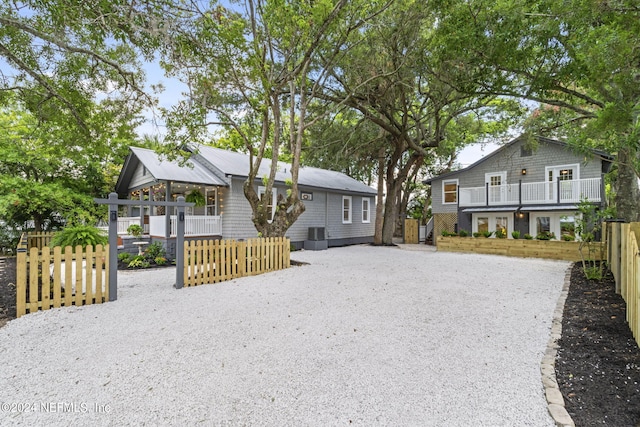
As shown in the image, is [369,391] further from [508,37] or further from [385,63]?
[385,63]

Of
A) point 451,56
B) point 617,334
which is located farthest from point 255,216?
point 617,334

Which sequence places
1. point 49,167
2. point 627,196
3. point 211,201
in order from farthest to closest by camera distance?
point 211,201
point 49,167
point 627,196

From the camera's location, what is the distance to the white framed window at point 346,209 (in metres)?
17.8

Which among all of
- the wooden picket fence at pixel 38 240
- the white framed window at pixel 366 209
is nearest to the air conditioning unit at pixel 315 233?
the white framed window at pixel 366 209

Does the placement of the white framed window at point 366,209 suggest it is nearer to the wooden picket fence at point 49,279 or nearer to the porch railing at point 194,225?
the porch railing at point 194,225

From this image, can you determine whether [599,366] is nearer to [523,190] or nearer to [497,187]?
[523,190]

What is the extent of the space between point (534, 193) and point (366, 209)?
889 cm

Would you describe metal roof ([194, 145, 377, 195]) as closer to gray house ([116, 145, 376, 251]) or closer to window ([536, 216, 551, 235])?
gray house ([116, 145, 376, 251])

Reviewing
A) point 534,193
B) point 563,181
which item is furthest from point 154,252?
point 563,181

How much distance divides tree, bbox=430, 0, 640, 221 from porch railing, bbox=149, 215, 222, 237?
10.1m

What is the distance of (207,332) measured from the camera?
13.2 ft

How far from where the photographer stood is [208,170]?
13.2m

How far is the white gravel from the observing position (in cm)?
242

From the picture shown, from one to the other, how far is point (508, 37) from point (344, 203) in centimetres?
1152
